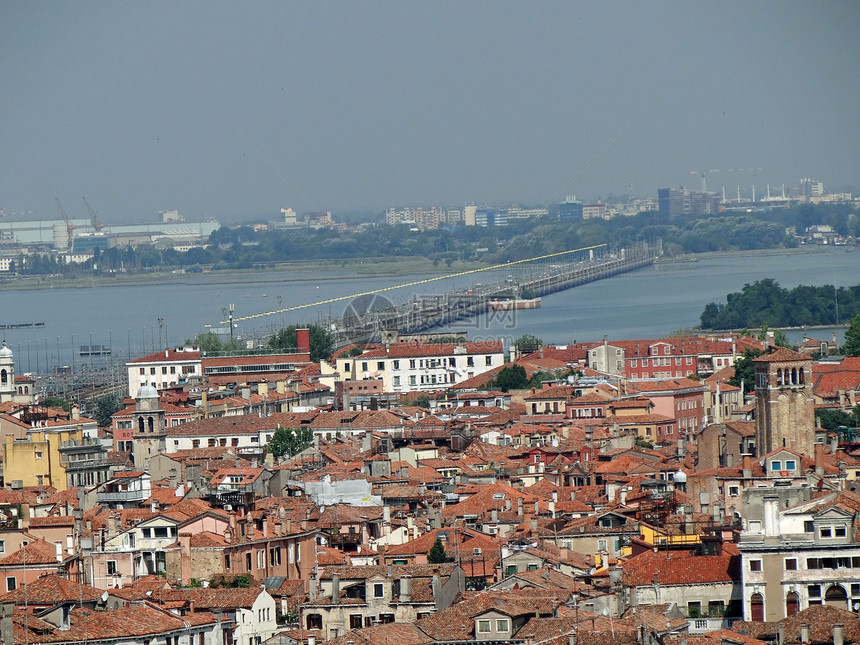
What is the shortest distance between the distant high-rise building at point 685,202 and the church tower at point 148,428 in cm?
14059

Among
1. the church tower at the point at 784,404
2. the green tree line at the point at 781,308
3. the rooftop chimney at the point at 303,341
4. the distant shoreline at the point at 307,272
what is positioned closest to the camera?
the church tower at the point at 784,404

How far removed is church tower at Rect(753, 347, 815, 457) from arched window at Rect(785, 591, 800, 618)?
26.5ft

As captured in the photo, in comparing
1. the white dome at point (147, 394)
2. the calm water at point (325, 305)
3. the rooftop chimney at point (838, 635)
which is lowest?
the calm water at point (325, 305)

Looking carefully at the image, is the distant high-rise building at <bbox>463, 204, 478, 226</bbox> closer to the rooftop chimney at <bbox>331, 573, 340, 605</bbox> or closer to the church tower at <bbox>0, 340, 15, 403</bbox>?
the church tower at <bbox>0, 340, 15, 403</bbox>

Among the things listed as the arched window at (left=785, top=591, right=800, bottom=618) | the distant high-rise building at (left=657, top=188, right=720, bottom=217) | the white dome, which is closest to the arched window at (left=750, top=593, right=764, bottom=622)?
the arched window at (left=785, top=591, right=800, bottom=618)

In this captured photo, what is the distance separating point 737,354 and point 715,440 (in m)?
20.5

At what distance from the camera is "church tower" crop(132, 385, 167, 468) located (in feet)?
89.6

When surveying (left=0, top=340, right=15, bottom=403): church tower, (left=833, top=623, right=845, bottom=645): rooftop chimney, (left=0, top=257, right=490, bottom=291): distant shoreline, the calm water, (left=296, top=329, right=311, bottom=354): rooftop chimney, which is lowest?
(left=0, top=257, right=490, bottom=291): distant shoreline

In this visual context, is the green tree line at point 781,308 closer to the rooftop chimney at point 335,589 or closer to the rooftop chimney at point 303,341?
the rooftop chimney at point 303,341

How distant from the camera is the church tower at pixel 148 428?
27.3 metres

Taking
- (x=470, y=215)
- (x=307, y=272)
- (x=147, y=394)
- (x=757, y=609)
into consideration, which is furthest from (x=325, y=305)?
(x=470, y=215)

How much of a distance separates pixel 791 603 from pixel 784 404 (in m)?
9.12

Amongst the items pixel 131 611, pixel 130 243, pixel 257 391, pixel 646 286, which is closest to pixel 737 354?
pixel 257 391

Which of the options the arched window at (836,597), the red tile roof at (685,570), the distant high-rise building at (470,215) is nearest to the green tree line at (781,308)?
the red tile roof at (685,570)
